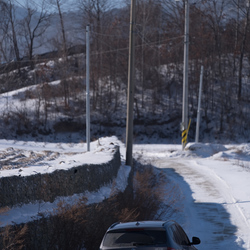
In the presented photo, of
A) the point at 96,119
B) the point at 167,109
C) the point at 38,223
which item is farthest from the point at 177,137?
the point at 38,223

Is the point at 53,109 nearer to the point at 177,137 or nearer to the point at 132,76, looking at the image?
the point at 177,137

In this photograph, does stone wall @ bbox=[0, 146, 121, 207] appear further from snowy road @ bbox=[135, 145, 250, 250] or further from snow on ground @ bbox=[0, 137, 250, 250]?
→ snowy road @ bbox=[135, 145, 250, 250]

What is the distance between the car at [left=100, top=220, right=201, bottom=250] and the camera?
627 cm

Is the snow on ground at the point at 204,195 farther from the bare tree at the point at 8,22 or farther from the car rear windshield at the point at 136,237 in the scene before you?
the bare tree at the point at 8,22

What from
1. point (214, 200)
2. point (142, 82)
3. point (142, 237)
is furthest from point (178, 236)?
point (142, 82)

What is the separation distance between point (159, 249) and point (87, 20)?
187 ft

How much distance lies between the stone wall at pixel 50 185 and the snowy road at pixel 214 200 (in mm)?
3155

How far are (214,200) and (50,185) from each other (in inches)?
361

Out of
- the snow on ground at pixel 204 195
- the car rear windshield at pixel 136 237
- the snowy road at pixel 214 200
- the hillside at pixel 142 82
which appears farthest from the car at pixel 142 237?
the hillside at pixel 142 82

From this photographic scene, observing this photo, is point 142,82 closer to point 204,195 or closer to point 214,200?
point 204,195

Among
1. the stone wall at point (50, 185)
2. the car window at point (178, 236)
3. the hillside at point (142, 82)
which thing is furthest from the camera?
the hillside at point (142, 82)

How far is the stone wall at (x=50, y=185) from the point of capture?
7.62 meters

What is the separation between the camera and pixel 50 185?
8.88 metres

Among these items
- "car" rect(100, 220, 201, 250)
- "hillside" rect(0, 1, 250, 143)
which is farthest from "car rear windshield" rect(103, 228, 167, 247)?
"hillside" rect(0, 1, 250, 143)
